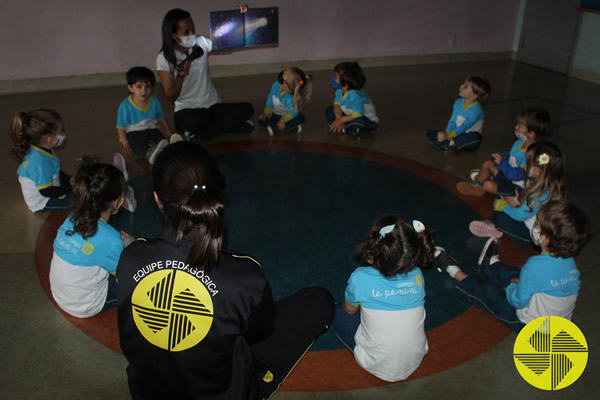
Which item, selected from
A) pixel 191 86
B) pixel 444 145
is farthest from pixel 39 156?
pixel 444 145

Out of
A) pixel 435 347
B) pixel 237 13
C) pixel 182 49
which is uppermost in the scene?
pixel 237 13

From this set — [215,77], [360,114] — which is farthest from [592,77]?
[215,77]

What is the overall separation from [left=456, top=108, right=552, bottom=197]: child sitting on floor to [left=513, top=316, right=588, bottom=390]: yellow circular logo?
5.13 ft

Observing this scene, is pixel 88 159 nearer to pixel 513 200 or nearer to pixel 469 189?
pixel 469 189

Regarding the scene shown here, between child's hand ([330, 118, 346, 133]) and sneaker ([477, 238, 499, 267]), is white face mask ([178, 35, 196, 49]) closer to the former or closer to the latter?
child's hand ([330, 118, 346, 133])

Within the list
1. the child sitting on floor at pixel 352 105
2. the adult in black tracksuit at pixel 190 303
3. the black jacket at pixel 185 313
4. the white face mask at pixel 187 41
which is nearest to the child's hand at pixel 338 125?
the child sitting on floor at pixel 352 105

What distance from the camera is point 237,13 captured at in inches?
271

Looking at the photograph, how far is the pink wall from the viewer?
269 inches

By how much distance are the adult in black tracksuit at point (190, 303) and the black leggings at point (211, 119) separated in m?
3.48

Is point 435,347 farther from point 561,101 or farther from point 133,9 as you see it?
point 133,9

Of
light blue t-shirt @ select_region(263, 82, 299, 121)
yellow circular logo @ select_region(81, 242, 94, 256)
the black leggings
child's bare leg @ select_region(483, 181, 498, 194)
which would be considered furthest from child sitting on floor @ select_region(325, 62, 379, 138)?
yellow circular logo @ select_region(81, 242, 94, 256)

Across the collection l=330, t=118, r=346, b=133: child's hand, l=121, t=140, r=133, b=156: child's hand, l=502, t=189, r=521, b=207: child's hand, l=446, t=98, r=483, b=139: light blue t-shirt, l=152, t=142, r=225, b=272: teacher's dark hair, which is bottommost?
l=502, t=189, r=521, b=207: child's hand

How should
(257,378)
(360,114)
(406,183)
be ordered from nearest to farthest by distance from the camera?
(257,378) < (406,183) < (360,114)

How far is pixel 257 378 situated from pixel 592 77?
8.29 meters
